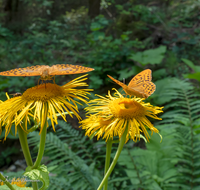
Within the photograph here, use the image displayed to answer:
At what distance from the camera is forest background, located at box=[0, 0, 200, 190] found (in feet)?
5.05

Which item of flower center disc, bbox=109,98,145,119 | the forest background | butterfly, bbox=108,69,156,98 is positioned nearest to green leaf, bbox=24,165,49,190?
flower center disc, bbox=109,98,145,119

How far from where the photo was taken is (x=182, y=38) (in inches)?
206

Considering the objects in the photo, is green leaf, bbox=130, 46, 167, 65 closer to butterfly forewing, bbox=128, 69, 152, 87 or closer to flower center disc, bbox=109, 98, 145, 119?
butterfly forewing, bbox=128, 69, 152, 87

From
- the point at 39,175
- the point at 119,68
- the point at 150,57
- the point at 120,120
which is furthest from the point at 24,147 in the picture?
the point at 150,57

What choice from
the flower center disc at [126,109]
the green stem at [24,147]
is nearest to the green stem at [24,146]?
the green stem at [24,147]

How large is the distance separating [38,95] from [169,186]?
1390 millimetres

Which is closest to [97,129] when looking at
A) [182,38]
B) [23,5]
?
[182,38]

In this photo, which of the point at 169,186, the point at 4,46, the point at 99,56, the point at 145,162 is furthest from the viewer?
the point at 4,46

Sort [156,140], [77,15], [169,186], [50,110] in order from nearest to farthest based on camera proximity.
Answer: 1. [50,110]
2. [169,186]
3. [156,140]
4. [77,15]

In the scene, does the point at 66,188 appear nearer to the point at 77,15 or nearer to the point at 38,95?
the point at 38,95

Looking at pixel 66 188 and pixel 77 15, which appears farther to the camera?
pixel 77 15

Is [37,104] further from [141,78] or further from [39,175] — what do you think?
[141,78]

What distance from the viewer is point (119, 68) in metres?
3.85

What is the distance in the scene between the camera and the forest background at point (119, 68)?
154cm
